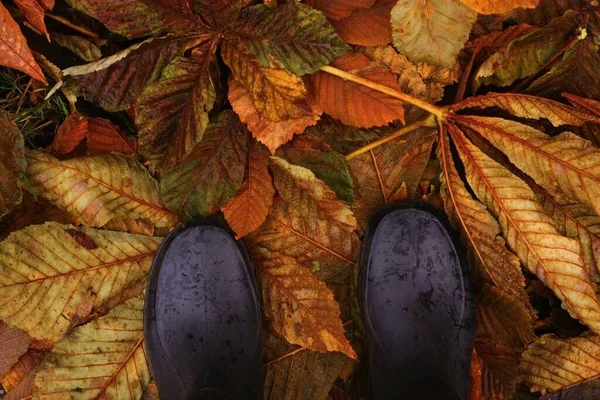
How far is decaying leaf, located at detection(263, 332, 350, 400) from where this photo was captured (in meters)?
1.28

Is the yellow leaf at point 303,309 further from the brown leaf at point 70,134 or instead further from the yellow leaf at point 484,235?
the brown leaf at point 70,134

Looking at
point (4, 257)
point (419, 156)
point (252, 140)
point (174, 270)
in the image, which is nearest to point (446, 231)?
point (419, 156)

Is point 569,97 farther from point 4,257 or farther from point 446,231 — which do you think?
point 4,257

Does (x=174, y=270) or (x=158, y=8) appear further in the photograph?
(x=174, y=270)

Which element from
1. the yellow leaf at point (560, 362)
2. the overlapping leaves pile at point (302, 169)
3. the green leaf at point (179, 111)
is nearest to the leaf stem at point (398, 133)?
the overlapping leaves pile at point (302, 169)

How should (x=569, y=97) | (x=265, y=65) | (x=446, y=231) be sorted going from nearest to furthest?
(x=265, y=65) < (x=569, y=97) < (x=446, y=231)

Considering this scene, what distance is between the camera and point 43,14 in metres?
1.12

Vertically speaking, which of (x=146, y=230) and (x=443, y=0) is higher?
(x=443, y=0)

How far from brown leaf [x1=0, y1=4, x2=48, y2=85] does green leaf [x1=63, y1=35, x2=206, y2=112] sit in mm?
80

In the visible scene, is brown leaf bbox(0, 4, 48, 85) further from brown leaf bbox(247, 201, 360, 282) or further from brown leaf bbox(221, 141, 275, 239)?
brown leaf bbox(247, 201, 360, 282)

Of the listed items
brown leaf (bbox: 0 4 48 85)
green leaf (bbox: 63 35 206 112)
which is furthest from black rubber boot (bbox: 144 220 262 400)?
brown leaf (bbox: 0 4 48 85)

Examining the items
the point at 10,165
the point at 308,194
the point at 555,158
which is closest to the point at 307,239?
the point at 308,194

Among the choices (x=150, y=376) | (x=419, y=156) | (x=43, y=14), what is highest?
(x=43, y=14)

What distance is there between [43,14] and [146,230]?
1.70ft
